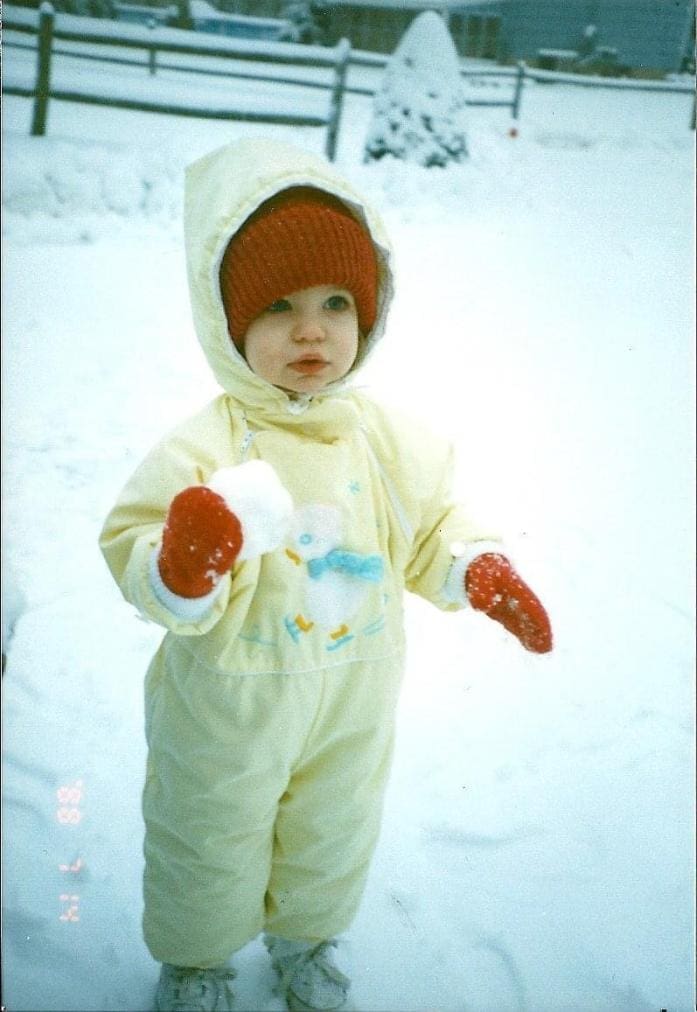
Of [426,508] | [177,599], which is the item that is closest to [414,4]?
[426,508]

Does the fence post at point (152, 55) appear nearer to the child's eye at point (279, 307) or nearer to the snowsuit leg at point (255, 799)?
the child's eye at point (279, 307)

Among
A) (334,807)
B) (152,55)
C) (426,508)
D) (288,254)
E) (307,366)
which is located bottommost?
(334,807)

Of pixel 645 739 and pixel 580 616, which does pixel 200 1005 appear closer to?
pixel 645 739

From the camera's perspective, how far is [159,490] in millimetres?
752

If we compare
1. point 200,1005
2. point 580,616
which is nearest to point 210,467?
point 200,1005

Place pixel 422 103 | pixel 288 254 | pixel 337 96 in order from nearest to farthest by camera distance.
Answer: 1. pixel 288 254
2. pixel 337 96
3. pixel 422 103

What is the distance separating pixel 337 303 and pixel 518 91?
135 cm

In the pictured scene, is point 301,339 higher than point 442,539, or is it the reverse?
point 301,339

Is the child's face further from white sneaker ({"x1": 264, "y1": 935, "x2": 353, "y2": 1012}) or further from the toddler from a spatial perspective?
white sneaker ({"x1": 264, "y1": 935, "x2": 353, "y2": 1012})

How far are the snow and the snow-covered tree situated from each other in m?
0.06

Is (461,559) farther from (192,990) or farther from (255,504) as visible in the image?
(192,990)

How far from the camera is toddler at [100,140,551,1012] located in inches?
29.5

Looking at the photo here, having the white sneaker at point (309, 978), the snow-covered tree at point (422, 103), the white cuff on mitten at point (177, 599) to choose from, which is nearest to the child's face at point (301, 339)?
the white cuff on mitten at point (177, 599)

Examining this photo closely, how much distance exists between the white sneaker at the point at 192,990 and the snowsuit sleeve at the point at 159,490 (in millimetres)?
543
